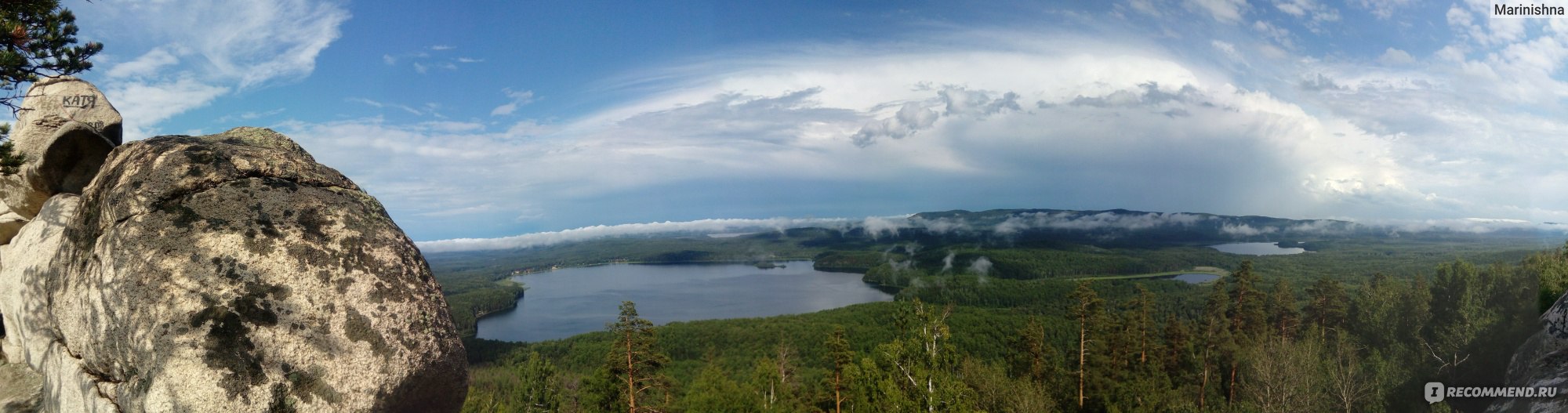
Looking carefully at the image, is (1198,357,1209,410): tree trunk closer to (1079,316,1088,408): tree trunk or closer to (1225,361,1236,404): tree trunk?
(1225,361,1236,404): tree trunk

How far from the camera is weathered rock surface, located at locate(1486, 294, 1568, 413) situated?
51.2 ft

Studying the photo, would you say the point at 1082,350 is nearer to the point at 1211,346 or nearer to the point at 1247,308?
the point at 1211,346

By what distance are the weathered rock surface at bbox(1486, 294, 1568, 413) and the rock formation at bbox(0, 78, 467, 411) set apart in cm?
2442

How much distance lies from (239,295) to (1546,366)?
28.1 m

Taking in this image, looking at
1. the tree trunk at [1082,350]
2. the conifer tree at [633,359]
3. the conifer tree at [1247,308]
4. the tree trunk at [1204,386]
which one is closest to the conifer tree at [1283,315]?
the conifer tree at [1247,308]

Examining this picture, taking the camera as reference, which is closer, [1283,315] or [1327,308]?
[1283,315]

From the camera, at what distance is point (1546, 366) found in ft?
54.6

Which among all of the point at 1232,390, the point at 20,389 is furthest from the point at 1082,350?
the point at 20,389

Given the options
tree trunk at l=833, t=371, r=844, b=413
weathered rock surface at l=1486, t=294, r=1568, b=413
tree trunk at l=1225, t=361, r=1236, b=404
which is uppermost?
weathered rock surface at l=1486, t=294, r=1568, b=413

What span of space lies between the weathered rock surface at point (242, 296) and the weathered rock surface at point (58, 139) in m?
4.41

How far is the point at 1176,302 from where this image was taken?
9138 cm

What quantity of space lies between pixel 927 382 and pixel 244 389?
13277 mm

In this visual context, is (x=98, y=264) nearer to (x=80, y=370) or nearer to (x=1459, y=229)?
(x=80, y=370)

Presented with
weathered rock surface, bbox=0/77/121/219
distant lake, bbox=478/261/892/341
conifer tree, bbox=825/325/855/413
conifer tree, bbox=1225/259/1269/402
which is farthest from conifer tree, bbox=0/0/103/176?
distant lake, bbox=478/261/892/341
